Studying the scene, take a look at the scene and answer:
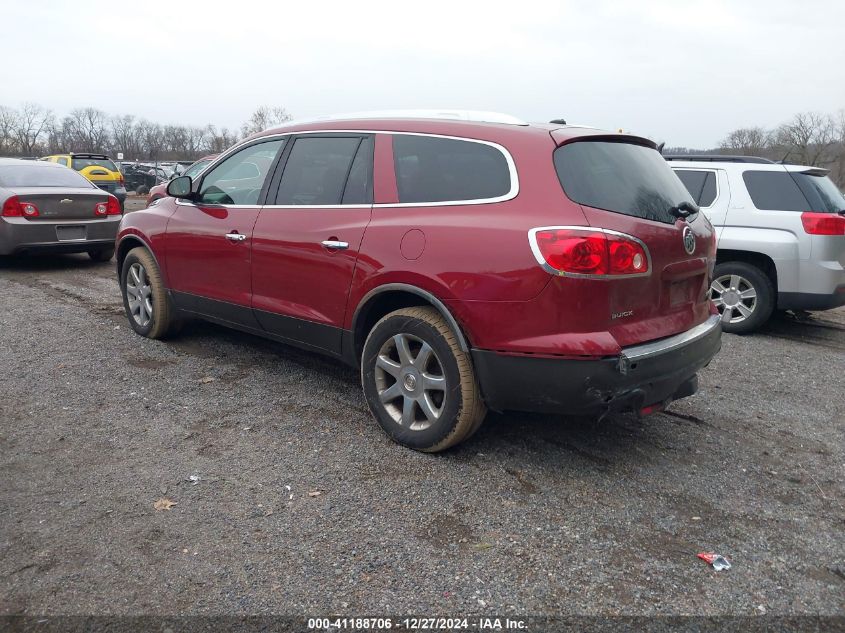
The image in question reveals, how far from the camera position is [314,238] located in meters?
4.07

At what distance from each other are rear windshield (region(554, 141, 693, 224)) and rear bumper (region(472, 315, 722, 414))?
69cm

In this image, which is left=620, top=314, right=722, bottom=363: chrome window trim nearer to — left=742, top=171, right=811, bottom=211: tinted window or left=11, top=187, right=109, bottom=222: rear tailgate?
left=742, top=171, right=811, bottom=211: tinted window

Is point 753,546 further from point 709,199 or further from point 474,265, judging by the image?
point 709,199

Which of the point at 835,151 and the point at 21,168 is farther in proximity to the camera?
the point at 835,151

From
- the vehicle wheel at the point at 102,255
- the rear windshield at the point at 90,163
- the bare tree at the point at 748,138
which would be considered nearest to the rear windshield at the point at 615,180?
the vehicle wheel at the point at 102,255

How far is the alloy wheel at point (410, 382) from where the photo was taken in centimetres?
354

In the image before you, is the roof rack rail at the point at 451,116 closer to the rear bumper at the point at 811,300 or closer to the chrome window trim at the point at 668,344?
the chrome window trim at the point at 668,344

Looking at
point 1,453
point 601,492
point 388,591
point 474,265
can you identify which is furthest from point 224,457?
point 601,492

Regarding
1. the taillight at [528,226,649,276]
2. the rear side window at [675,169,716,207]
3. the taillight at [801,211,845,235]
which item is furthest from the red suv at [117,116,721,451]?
the rear side window at [675,169,716,207]

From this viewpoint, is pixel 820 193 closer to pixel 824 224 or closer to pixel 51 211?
pixel 824 224

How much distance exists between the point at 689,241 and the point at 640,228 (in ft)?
1.58

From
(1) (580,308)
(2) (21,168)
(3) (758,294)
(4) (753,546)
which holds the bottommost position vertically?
(4) (753,546)

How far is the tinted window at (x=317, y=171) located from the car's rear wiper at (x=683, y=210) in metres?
1.88

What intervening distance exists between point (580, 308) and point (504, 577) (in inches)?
47.7
